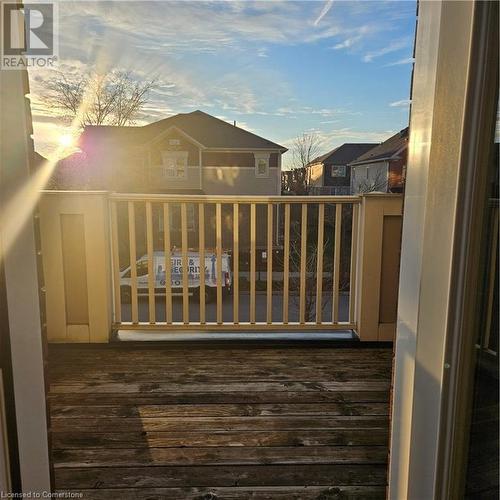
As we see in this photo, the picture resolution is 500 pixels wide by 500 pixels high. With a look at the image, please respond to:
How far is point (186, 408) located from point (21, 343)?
1283mm

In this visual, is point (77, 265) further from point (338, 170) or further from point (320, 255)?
point (338, 170)

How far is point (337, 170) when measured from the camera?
15133mm

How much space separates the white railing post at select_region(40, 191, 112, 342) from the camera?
2.68 m

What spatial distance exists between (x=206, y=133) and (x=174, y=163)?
166 cm

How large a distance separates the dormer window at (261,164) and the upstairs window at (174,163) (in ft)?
7.19

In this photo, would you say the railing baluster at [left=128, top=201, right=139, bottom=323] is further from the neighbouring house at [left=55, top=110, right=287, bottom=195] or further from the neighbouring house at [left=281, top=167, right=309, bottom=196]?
the neighbouring house at [left=55, top=110, right=287, bottom=195]

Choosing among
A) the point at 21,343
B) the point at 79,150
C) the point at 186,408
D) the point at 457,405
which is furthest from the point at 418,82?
the point at 79,150

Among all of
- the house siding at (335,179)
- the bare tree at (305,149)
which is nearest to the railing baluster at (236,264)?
the bare tree at (305,149)

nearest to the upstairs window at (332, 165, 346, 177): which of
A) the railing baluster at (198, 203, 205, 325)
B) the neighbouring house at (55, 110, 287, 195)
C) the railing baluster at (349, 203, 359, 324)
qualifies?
the neighbouring house at (55, 110, 287, 195)

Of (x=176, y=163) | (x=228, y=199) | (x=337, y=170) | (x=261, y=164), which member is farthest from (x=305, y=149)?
(x=228, y=199)

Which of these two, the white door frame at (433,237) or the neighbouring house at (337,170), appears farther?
the neighbouring house at (337,170)

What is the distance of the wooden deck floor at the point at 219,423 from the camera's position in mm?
1492

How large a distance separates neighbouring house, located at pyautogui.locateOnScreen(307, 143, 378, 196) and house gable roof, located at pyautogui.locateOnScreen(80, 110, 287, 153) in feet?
5.67

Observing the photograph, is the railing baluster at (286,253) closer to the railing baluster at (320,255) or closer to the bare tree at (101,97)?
the railing baluster at (320,255)
